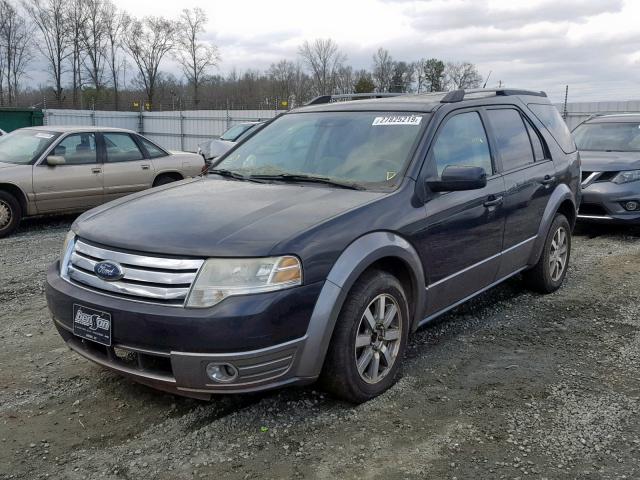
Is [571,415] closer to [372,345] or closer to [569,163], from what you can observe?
[372,345]

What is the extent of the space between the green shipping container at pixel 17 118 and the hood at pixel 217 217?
67.3ft

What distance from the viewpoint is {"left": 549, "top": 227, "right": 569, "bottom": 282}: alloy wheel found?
18.5 ft

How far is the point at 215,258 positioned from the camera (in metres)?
2.96

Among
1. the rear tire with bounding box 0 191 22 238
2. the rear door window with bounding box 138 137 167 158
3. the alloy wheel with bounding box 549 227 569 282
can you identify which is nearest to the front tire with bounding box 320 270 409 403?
the alloy wheel with bounding box 549 227 569 282

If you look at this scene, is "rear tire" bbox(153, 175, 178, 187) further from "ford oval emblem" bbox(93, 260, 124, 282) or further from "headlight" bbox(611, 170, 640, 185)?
"ford oval emblem" bbox(93, 260, 124, 282)

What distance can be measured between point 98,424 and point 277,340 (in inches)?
46.0

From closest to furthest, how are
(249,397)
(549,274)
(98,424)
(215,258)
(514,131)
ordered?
(215,258) → (98,424) → (249,397) → (514,131) → (549,274)

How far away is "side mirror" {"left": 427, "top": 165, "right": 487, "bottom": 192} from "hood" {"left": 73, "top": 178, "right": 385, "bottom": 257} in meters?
0.43

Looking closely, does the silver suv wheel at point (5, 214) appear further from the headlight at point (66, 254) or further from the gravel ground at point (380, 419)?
the headlight at point (66, 254)

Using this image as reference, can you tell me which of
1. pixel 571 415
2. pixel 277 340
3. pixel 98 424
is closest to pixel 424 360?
pixel 571 415

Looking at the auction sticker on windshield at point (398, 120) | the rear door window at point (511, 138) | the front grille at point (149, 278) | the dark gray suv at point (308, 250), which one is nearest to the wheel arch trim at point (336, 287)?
the dark gray suv at point (308, 250)

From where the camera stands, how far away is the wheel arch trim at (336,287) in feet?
10.1

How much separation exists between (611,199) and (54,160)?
760 cm

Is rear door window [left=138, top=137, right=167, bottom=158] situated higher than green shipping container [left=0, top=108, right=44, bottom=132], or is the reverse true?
green shipping container [left=0, top=108, right=44, bottom=132]
